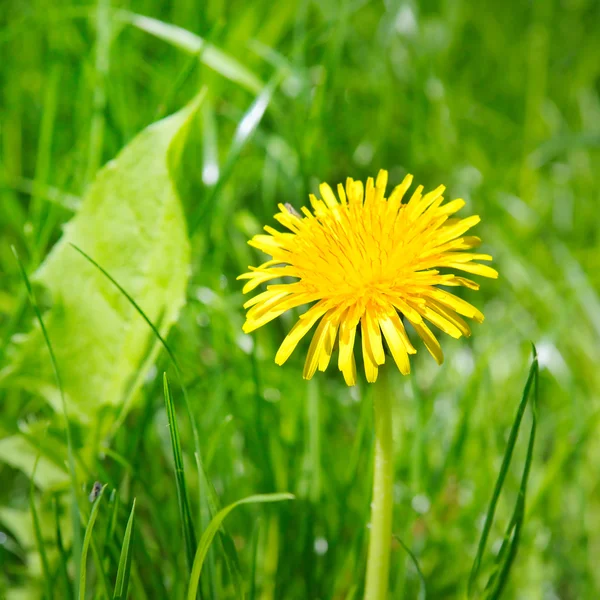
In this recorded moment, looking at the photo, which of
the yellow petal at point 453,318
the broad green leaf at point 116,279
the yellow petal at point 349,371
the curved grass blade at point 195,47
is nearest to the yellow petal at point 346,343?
the yellow petal at point 349,371

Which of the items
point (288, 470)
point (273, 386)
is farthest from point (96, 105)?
point (288, 470)

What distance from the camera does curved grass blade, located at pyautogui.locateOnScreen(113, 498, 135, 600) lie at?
0.66 m

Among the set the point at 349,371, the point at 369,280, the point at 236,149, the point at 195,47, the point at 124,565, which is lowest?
the point at 124,565

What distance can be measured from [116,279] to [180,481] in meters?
0.45

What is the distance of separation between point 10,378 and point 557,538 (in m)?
0.94

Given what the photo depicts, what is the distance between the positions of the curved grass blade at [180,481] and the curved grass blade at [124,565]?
0.06 metres

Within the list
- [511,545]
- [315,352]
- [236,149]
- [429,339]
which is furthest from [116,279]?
[511,545]

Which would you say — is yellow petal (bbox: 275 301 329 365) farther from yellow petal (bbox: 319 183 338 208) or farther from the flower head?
yellow petal (bbox: 319 183 338 208)

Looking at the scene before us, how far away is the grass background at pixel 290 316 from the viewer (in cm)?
102

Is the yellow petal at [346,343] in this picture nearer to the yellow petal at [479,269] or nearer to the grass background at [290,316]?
the yellow petal at [479,269]

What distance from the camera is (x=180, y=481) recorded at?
712mm

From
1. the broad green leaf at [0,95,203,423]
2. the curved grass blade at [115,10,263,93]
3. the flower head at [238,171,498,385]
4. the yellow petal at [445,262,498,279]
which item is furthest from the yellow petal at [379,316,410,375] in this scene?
the curved grass blade at [115,10,263,93]

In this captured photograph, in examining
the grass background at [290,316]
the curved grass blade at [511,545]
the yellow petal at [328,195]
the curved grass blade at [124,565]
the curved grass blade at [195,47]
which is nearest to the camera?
the curved grass blade at [124,565]

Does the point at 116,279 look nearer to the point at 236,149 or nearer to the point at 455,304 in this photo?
the point at 236,149
